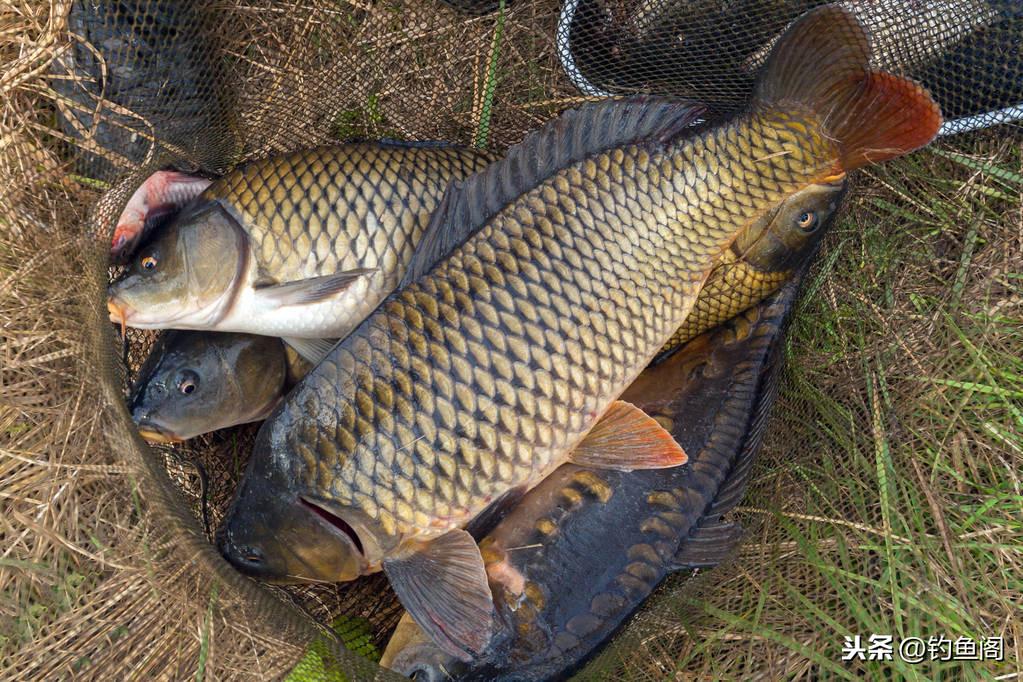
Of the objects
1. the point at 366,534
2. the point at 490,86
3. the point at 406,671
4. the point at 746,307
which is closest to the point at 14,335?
the point at 366,534

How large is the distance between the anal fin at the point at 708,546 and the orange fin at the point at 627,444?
0.18 m

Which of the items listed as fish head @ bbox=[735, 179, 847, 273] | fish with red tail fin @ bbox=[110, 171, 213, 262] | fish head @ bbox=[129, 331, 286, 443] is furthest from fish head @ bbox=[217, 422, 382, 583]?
fish head @ bbox=[735, 179, 847, 273]

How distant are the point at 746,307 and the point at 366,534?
101cm

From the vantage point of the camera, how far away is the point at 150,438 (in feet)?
5.92

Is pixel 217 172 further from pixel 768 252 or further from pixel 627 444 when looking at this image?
pixel 768 252

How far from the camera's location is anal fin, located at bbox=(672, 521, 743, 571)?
5.90ft

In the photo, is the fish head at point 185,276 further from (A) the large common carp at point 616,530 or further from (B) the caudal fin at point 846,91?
(B) the caudal fin at point 846,91

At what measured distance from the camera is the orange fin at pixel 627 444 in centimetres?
177

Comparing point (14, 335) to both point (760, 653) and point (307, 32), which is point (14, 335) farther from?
point (760, 653)

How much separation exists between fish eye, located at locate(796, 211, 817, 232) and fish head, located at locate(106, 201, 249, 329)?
122cm

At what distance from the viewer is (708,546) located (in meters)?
1.81

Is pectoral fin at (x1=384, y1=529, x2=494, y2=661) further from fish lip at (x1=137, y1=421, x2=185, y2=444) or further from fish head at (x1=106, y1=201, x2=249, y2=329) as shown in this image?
fish head at (x1=106, y1=201, x2=249, y2=329)

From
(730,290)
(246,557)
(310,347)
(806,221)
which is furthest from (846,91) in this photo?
(246,557)

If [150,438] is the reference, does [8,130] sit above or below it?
above
